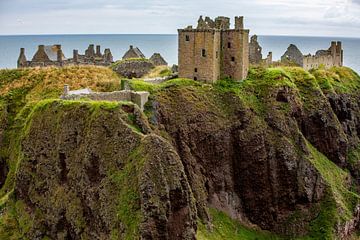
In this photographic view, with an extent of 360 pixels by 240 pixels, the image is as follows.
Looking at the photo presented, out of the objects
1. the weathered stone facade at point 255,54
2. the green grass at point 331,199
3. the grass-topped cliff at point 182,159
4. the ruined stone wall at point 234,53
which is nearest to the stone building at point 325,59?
the grass-topped cliff at point 182,159

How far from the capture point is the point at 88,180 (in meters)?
54.1

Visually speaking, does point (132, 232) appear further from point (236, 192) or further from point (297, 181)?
point (297, 181)

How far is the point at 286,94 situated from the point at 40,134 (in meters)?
34.0

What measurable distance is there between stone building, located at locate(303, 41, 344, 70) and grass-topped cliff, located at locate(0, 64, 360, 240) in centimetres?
758

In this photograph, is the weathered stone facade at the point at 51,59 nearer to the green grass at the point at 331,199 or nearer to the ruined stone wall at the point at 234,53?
the ruined stone wall at the point at 234,53

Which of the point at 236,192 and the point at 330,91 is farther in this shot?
the point at 330,91

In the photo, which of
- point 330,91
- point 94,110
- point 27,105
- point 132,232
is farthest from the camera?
point 330,91

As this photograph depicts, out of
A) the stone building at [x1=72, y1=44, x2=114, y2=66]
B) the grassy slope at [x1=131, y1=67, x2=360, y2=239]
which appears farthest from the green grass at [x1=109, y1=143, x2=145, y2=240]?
the stone building at [x1=72, y1=44, x2=114, y2=66]

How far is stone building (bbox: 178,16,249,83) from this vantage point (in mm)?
74812

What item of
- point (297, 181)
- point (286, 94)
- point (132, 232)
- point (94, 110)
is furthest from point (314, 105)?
point (132, 232)

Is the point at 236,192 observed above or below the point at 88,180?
below

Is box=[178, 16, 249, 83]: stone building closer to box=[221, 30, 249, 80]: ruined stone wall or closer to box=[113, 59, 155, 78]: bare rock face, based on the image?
box=[221, 30, 249, 80]: ruined stone wall

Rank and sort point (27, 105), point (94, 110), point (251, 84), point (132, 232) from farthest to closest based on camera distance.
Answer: point (251, 84), point (27, 105), point (94, 110), point (132, 232)

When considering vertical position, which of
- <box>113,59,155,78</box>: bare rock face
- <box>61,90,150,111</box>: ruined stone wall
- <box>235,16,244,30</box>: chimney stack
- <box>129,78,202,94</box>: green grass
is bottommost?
<box>61,90,150,111</box>: ruined stone wall
